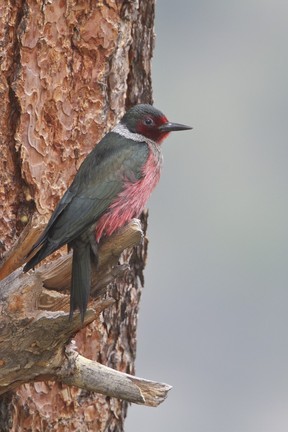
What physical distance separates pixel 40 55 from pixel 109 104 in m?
0.41

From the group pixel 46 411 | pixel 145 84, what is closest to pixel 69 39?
pixel 145 84

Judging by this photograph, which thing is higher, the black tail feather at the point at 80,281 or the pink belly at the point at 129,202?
the pink belly at the point at 129,202

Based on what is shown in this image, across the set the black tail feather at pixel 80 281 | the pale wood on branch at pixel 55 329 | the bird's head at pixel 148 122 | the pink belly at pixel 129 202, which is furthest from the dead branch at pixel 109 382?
the bird's head at pixel 148 122

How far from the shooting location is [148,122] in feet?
18.4

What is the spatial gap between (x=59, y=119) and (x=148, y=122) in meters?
0.40

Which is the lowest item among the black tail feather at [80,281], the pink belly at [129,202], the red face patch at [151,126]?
the black tail feather at [80,281]

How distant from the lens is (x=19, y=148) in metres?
5.49

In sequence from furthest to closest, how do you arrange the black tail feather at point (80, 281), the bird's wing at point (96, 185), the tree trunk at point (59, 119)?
the tree trunk at point (59, 119) → the bird's wing at point (96, 185) → the black tail feather at point (80, 281)

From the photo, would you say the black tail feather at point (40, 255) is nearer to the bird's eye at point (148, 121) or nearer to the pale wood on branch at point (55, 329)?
the pale wood on branch at point (55, 329)

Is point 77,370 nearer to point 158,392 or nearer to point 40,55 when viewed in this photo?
point 158,392

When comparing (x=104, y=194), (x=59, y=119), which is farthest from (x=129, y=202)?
(x=59, y=119)

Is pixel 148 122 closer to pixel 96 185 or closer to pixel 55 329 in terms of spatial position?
pixel 96 185

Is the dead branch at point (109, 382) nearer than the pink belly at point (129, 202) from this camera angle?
Yes

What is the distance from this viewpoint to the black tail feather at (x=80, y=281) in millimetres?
4836
